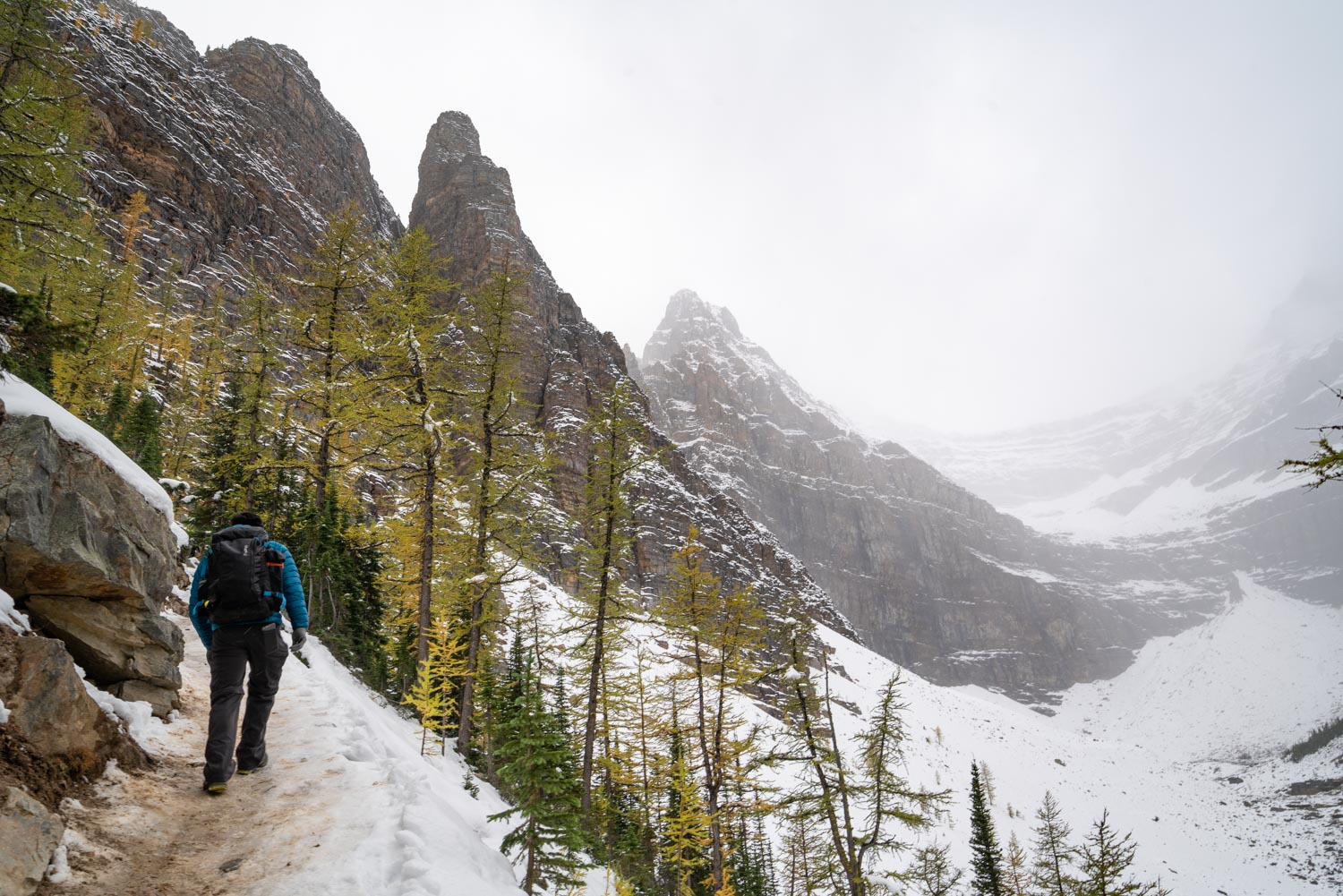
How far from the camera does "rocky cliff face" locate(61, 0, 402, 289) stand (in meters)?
51.3


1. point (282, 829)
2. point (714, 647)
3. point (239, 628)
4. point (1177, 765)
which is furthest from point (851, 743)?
point (1177, 765)

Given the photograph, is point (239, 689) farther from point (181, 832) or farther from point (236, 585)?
point (181, 832)

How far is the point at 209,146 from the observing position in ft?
202

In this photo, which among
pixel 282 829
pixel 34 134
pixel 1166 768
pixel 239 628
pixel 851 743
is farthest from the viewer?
pixel 1166 768

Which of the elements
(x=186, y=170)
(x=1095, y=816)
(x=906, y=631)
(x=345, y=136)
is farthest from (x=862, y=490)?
(x=186, y=170)

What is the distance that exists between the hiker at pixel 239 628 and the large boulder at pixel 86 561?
1000 millimetres

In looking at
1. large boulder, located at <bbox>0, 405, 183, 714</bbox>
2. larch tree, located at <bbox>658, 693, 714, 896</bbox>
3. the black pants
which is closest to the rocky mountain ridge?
larch tree, located at <bbox>658, 693, 714, 896</bbox>

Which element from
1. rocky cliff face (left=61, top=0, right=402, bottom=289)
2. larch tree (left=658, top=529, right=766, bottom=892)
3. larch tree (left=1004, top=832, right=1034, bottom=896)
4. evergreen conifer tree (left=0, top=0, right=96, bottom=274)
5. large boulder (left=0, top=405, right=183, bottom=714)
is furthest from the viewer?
rocky cliff face (left=61, top=0, right=402, bottom=289)

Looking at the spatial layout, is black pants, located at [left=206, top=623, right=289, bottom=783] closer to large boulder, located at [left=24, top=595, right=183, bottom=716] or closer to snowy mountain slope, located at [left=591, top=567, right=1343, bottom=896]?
large boulder, located at [left=24, top=595, right=183, bottom=716]

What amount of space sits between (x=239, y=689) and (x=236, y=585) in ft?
2.90

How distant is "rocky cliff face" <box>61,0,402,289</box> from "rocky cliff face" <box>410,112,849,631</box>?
1564cm

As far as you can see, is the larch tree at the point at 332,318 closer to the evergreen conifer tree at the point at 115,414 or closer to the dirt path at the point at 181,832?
the dirt path at the point at 181,832

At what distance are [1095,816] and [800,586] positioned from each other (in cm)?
5399

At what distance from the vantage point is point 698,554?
1975cm
